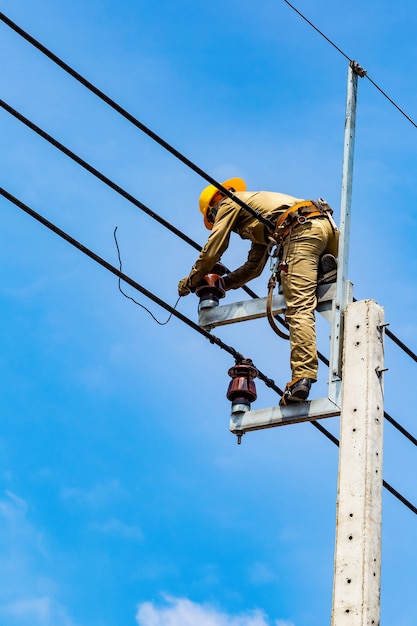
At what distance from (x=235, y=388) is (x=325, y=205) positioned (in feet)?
4.98

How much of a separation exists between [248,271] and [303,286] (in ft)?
3.68

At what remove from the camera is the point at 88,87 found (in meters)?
8.65

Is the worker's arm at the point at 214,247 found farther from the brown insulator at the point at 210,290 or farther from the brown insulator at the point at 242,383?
the brown insulator at the point at 242,383

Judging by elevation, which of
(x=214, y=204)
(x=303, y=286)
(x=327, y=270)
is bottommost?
(x=303, y=286)

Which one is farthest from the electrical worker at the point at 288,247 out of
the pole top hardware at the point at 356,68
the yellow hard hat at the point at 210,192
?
the pole top hardware at the point at 356,68

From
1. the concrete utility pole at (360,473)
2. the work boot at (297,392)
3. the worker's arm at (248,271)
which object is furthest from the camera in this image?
the worker's arm at (248,271)

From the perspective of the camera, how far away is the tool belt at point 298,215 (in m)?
9.83

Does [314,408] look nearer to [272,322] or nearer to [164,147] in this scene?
[272,322]

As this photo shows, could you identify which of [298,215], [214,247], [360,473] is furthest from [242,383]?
[360,473]

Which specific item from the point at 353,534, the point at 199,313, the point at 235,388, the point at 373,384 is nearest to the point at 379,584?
the point at 353,534

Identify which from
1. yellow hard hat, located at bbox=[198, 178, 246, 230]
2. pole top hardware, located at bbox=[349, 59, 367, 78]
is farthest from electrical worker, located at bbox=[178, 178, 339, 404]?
pole top hardware, located at bbox=[349, 59, 367, 78]

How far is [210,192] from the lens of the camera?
34.6 ft

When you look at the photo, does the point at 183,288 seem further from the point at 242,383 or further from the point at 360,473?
the point at 360,473

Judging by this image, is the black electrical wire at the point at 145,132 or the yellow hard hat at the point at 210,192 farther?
the yellow hard hat at the point at 210,192
